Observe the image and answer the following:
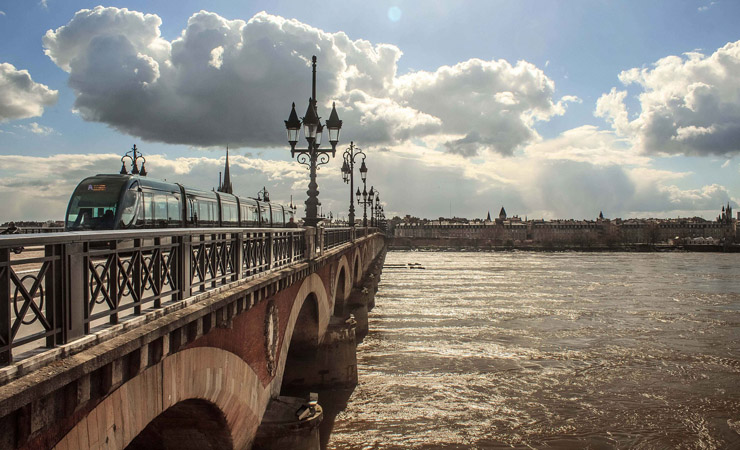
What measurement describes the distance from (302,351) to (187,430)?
9.77 m

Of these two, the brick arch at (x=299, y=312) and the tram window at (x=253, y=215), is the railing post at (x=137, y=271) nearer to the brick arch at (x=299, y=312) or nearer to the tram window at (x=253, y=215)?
the brick arch at (x=299, y=312)

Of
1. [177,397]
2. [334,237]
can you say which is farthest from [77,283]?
[334,237]

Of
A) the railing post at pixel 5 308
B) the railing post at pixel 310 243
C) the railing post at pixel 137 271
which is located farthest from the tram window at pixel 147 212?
the railing post at pixel 5 308

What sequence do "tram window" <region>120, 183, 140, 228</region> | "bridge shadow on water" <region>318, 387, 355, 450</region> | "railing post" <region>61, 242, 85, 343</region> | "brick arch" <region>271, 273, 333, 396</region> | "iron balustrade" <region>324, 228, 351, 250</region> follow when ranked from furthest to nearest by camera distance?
"iron balustrade" <region>324, 228, 351, 250</region>
"bridge shadow on water" <region>318, 387, 355, 450</region>
"tram window" <region>120, 183, 140, 228</region>
"brick arch" <region>271, 273, 333, 396</region>
"railing post" <region>61, 242, 85, 343</region>

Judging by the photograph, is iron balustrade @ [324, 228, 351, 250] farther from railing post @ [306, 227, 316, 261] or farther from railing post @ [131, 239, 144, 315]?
railing post @ [131, 239, 144, 315]

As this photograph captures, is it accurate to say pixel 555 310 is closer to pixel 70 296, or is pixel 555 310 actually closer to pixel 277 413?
pixel 277 413

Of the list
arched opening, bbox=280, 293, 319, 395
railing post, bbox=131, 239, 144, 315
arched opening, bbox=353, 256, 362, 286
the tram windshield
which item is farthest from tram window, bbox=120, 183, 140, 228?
arched opening, bbox=353, 256, 362, 286

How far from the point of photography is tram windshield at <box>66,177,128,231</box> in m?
13.1

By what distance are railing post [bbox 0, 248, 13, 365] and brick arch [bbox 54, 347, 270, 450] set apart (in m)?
0.77

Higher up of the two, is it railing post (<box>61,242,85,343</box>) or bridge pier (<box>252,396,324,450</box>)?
railing post (<box>61,242,85,343</box>)

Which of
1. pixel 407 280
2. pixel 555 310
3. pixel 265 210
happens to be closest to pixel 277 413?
pixel 265 210

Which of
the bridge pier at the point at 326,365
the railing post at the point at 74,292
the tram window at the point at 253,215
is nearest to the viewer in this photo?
the railing post at the point at 74,292

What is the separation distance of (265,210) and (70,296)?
25173mm

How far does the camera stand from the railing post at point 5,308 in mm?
3359
